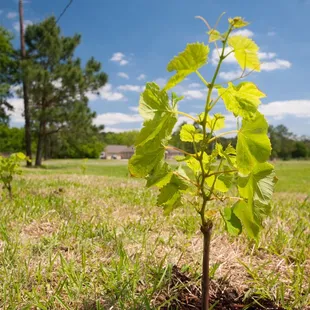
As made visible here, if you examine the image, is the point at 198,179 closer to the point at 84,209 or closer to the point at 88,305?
the point at 88,305

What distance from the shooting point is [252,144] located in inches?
31.5

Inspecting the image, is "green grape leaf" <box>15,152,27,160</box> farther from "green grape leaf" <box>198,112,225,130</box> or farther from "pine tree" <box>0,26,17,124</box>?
"pine tree" <box>0,26,17,124</box>

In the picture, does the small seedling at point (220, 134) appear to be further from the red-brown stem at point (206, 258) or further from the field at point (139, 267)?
the field at point (139, 267)

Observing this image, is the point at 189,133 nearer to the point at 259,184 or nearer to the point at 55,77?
the point at 259,184

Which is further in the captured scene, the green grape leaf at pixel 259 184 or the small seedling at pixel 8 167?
the small seedling at pixel 8 167

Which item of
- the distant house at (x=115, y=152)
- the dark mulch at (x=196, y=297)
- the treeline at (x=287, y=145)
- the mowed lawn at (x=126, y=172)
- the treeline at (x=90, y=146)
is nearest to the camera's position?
the dark mulch at (x=196, y=297)

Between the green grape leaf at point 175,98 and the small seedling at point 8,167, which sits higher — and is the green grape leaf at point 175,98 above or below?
above

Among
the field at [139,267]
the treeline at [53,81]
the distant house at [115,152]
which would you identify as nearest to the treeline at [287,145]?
the distant house at [115,152]

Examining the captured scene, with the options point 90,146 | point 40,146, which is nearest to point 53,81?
point 40,146

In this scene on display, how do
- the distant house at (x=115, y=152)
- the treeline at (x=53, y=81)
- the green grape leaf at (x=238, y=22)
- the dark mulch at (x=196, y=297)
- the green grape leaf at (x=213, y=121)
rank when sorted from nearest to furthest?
the green grape leaf at (x=238, y=22) → the green grape leaf at (x=213, y=121) → the dark mulch at (x=196, y=297) → the treeline at (x=53, y=81) → the distant house at (x=115, y=152)

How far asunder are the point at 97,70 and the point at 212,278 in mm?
22665

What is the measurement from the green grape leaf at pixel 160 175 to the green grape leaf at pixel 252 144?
8.0 inches

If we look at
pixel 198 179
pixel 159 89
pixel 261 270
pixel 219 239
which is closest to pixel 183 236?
pixel 219 239

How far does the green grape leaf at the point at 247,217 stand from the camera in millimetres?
921
